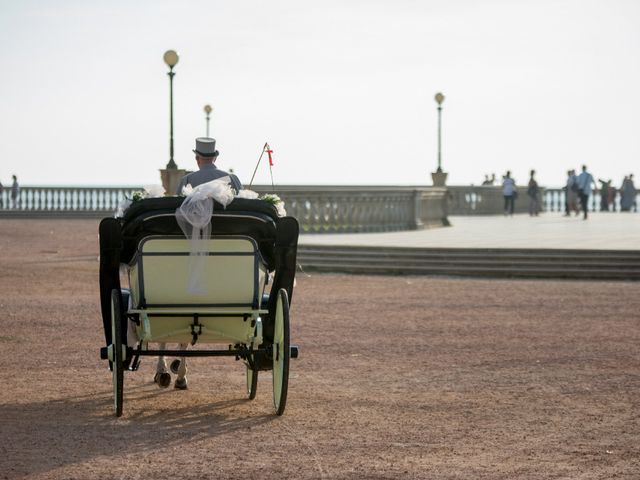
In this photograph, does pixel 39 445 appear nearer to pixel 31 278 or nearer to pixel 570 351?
pixel 570 351

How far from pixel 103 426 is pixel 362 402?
2206mm

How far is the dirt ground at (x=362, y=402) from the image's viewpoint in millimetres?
8039

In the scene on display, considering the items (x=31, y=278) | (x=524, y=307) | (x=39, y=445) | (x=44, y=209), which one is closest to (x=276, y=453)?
(x=39, y=445)

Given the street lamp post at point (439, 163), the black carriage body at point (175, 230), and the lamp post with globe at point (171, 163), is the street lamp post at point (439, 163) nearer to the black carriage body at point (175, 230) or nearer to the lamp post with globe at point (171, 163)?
the lamp post with globe at point (171, 163)

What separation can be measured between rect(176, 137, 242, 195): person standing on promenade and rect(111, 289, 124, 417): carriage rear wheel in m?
1.19

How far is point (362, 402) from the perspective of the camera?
34.1 ft

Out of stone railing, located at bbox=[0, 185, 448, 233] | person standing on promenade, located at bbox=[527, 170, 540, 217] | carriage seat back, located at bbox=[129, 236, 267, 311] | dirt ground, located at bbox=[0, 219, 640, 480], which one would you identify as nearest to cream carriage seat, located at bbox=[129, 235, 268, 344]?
carriage seat back, located at bbox=[129, 236, 267, 311]

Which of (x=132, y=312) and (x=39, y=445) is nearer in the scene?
(x=39, y=445)

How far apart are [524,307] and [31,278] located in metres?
9.27

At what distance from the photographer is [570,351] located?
13.7 metres

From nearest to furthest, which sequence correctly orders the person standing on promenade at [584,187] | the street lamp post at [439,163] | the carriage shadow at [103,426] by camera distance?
the carriage shadow at [103,426] → the person standing on promenade at [584,187] → the street lamp post at [439,163]

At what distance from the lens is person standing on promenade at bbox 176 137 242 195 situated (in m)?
10.3

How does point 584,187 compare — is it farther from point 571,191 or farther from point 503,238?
point 503,238

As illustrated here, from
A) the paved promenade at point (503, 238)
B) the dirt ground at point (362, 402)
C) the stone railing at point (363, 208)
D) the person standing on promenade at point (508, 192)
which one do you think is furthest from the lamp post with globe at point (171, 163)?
the person standing on promenade at point (508, 192)
